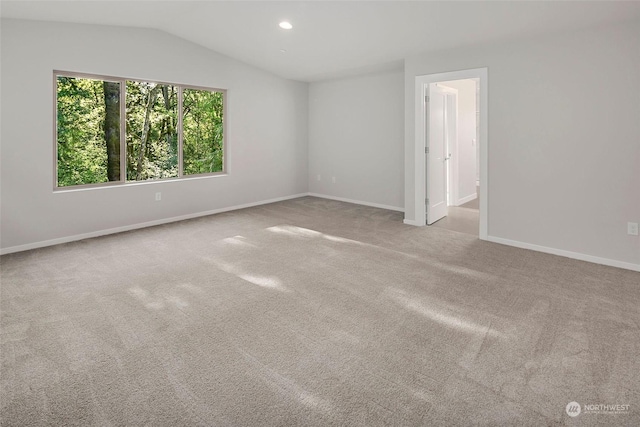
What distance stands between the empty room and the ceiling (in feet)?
0.13

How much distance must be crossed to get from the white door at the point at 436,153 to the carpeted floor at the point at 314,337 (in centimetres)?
144

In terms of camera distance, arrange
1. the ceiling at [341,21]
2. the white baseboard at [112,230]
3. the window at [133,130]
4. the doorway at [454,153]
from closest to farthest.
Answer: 1. the ceiling at [341,21]
2. the white baseboard at [112,230]
3. the window at [133,130]
4. the doorway at [454,153]

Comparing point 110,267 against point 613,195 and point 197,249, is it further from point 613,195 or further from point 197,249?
point 613,195

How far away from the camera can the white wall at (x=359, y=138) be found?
6.53 metres

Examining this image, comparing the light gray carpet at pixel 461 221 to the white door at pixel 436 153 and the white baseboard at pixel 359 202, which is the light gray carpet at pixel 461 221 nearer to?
the white door at pixel 436 153

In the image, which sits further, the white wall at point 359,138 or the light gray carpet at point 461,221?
the white wall at point 359,138

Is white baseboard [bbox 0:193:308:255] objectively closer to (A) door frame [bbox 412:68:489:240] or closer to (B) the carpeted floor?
(B) the carpeted floor

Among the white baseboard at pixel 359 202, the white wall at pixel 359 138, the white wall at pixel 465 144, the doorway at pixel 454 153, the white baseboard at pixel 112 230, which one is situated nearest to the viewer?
the white baseboard at pixel 112 230

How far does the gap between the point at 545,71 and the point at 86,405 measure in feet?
15.8

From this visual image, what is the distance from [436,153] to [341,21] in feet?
7.65

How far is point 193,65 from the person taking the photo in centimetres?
579

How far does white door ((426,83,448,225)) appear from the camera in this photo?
5.34 m
